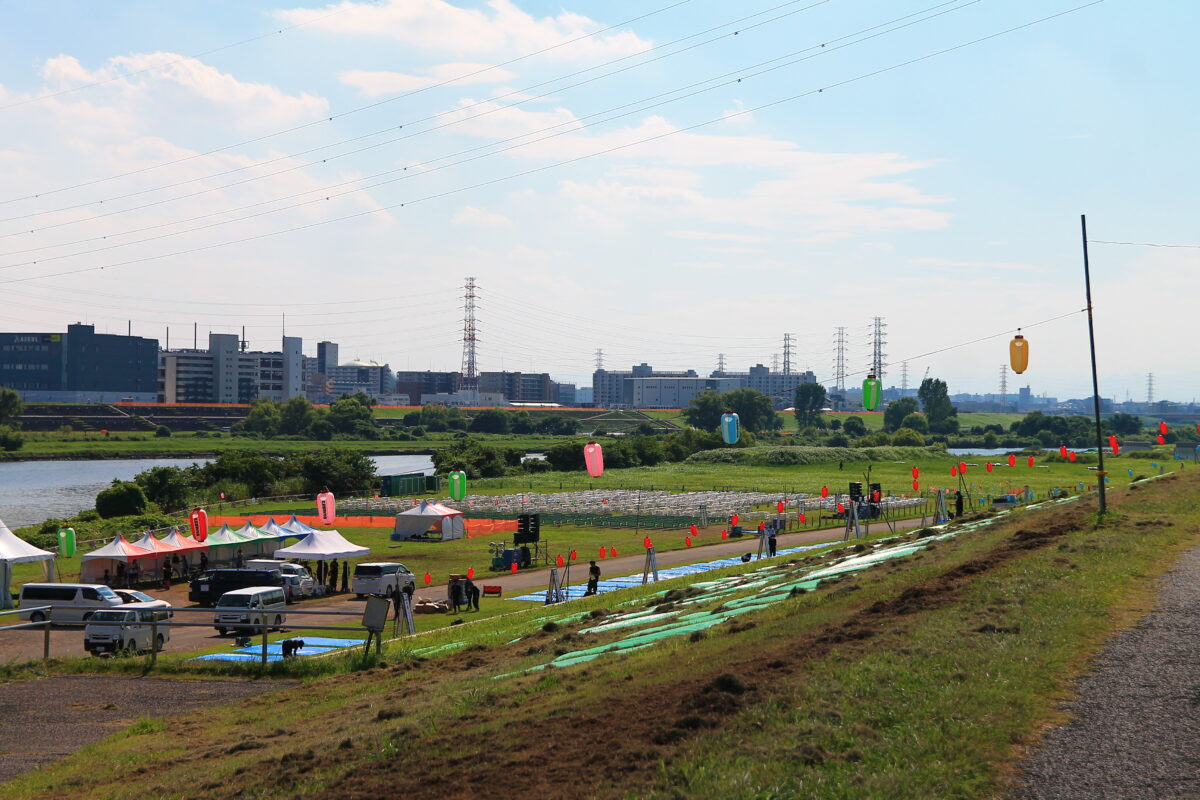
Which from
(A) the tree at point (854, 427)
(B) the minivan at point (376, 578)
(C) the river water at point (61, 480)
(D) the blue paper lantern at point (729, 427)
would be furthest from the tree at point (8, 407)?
(D) the blue paper lantern at point (729, 427)

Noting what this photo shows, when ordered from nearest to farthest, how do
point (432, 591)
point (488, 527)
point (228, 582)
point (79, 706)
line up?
point (79, 706)
point (228, 582)
point (432, 591)
point (488, 527)

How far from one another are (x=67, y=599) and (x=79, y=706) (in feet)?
56.4

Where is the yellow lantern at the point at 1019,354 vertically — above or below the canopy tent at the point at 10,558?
above

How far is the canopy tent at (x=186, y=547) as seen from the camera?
43219 mm

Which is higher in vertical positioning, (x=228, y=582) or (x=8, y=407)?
(x=8, y=407)

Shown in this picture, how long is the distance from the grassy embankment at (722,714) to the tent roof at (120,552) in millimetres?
26809

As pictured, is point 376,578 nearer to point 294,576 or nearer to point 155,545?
point 294,576

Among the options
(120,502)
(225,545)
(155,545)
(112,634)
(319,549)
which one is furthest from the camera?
(120,502)

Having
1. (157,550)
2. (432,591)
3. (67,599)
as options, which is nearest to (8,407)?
(157,550)

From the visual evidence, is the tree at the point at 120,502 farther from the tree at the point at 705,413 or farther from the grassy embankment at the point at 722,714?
the tree at the point at 705,413

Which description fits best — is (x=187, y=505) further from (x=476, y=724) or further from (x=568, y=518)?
(x=476, y=724)

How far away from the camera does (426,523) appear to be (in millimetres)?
59781

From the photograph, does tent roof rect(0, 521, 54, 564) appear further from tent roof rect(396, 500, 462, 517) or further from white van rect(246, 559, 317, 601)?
tent roof rect(396, 500, 462, 517)

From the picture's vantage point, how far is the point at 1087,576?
633 inches
